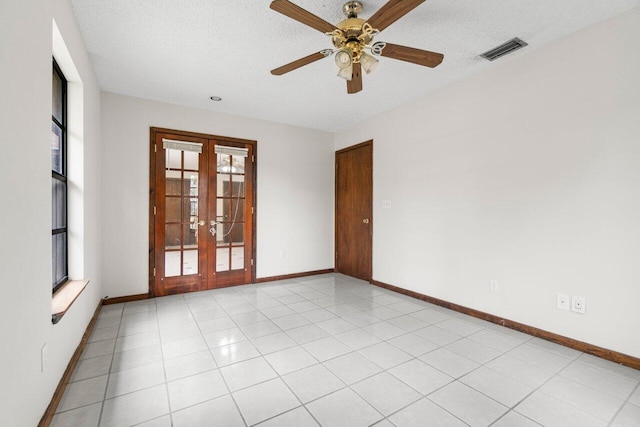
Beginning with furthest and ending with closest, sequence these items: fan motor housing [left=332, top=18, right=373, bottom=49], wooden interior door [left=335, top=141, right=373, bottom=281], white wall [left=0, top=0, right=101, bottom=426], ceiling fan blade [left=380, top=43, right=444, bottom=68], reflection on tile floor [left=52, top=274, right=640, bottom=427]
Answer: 1. wooden interior door [left=335, top=141, right=373, bottom=281]
2. ceiling fan blade [left=380, top=43, right=444, bottom=68]
3. fan motor housing [left=332, top=18, right=373, bottom=49]
4. reflection on tile floor [left=52, top=274, right=640, bottom=427]
5. white wall [left=0, top=0, right=101, bottom=426]

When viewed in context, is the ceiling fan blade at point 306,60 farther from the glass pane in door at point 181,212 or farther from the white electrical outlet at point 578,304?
the white electrical outlet at point 578,304

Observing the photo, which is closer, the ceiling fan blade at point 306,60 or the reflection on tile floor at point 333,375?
the reflection on tile floor at point 333,375

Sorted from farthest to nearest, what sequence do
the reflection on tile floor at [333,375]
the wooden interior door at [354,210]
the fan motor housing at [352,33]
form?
the wooden interior door at [354,210], the fan motor housing at [352,33], the reflection on tile floor at [333,375]

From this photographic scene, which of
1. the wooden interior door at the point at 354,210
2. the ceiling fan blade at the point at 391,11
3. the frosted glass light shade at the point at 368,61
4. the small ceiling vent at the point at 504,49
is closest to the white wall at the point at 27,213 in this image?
the ceiling fan blade at the point at 391,11

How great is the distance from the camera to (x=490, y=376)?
2.04 m

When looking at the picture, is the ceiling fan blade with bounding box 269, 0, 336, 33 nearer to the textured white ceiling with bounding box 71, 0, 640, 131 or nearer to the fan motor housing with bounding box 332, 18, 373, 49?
the fan motor housing with bounding box 332, 18, 373, 49

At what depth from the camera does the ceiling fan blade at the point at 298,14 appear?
1664 millimetres

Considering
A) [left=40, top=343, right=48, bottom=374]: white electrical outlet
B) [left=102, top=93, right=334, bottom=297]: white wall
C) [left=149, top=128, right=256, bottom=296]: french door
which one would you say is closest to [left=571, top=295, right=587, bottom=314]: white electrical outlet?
[left=102, top=93, right=334, bottom=297]: white wall

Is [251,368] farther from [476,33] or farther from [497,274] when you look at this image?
[476,33]

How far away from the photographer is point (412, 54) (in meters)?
2.14

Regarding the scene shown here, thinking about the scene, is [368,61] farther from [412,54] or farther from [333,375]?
[333,375]

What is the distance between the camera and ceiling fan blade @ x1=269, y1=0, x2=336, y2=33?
166cm

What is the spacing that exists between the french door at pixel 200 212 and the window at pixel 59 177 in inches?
56.8

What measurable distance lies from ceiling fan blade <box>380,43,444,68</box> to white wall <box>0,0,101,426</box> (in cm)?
202
